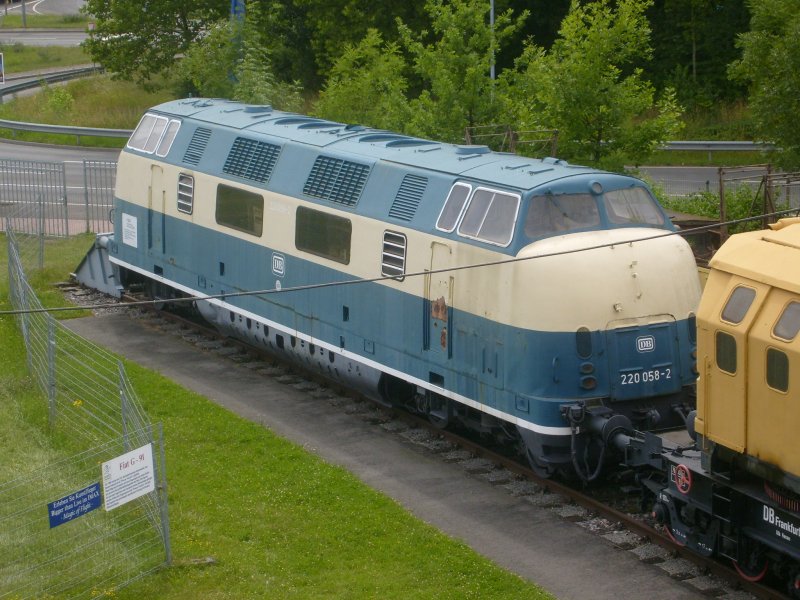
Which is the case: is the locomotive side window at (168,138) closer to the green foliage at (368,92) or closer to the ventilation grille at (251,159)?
the ventilation grille at (251,159)

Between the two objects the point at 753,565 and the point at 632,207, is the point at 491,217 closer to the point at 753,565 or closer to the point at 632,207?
the point at 632,207

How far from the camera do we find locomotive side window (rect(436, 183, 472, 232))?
615 inches

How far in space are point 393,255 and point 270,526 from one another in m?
4.39

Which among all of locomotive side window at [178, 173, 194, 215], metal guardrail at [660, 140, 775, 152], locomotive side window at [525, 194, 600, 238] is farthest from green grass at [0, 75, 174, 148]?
locomotive side window at [525, 194, 600, 238]

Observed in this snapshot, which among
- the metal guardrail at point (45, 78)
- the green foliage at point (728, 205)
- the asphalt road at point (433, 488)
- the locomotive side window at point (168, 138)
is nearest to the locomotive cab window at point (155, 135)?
the locomotive side window at point (168, 138)

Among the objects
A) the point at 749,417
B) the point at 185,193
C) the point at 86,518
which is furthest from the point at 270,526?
the point at 185,193

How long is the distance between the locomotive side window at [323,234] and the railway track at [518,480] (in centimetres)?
229

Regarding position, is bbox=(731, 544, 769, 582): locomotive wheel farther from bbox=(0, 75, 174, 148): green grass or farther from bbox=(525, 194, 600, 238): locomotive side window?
bbox=(0, 75, 174, 148): green grass

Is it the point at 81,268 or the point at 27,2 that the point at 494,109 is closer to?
the point at 81,268

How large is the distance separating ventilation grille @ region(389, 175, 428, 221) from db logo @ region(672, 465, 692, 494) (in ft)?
17.2

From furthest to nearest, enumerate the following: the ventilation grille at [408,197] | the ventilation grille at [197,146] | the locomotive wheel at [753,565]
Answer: the ventilation grille at [197,146] < the ventilation grille at [408,197] < the locomotive wheel at [753,565]

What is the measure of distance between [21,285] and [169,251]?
2.88m

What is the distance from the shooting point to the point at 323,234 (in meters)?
18.0

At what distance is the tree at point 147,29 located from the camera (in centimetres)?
4444
